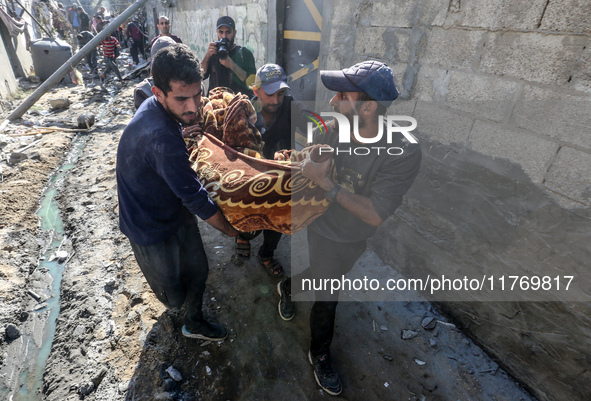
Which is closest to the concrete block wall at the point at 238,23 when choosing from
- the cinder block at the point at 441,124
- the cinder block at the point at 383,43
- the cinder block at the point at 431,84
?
the cinder block at the point at 383,43

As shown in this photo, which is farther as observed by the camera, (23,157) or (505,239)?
(23,157)

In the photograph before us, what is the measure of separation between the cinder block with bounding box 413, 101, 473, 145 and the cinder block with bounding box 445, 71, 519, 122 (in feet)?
0.26

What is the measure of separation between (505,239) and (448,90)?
126 centimetres

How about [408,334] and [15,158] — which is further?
[15,158]

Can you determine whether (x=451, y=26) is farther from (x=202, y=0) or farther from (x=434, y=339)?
(x=202, y=0)

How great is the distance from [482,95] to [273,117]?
5.75ft

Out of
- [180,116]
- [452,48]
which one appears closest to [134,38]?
[180,116]

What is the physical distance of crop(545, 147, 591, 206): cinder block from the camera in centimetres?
180

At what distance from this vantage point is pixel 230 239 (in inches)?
144

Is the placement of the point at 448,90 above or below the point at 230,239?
above

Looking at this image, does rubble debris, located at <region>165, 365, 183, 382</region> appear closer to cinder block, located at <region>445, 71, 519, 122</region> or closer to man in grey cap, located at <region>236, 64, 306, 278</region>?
man in grey cap, located at <region>236, 64, 306, 278</region>

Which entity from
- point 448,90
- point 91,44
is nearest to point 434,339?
point 448,90

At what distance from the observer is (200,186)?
1705mm

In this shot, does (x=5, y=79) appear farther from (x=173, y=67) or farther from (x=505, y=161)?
(x=505, y=161)
